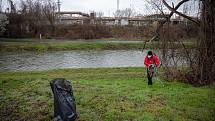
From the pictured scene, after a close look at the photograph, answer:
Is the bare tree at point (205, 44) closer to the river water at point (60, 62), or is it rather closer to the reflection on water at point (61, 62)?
the river water at point (60, 62)

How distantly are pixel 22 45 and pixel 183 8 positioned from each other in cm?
3276

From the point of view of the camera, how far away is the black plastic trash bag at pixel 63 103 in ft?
26.4

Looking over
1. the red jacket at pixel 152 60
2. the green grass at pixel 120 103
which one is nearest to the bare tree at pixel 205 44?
the green grass at pixel 120 103

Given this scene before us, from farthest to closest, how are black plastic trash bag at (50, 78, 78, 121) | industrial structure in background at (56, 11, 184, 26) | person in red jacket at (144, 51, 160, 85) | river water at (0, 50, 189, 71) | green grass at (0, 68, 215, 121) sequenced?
river water at (0, 50, 189, 71) < industrial structure in background at (56, 11, 184, 26) < person in red jacket at (144, 51, 160, 85) < green grass at (0, 68, 215, 121) < black plastic trash bag at (50, 78, 78, 121)

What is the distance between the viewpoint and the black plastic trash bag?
805 centimetres

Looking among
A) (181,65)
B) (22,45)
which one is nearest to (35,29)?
(22,45)

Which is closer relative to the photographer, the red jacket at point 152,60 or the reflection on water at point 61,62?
the red jacket at point 152,60

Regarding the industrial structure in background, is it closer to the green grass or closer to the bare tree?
Answer: the bare tree

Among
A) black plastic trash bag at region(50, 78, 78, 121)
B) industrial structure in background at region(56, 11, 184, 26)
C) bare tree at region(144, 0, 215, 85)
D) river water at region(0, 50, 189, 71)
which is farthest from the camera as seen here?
river water at region(0, 50, 189, 71)

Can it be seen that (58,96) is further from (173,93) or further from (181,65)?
(181,65)

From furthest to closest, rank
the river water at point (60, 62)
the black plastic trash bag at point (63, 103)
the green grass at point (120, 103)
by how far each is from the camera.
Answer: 1. the river water at point (60, 62)
2. the green grass at point (120, 103)
3. the black plastic trash bag at point (63, 103)

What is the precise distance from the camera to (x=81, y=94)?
11539 millimetres

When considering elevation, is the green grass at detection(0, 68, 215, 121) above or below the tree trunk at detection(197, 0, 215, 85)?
below

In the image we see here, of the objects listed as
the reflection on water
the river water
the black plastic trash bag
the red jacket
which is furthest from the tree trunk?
the reflection on water
